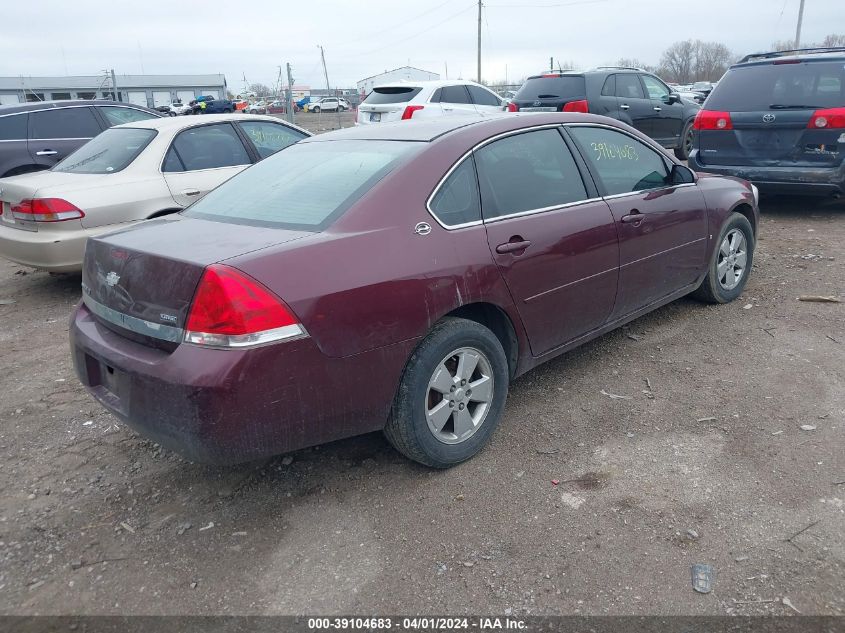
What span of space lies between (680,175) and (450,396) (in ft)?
8.47

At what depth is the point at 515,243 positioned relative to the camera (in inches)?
134

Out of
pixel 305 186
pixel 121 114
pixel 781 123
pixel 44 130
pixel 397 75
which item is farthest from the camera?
pixel 397 75

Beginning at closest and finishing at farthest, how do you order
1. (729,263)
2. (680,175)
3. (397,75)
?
(680,175)
(729,263)
(397,75)

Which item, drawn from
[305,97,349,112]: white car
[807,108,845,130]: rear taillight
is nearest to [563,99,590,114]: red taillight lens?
[807,108,845,130]: rear taillight

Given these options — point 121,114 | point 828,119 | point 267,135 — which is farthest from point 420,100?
point 828,119

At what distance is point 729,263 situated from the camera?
528cm

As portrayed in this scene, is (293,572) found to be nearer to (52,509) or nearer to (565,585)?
(565,585)

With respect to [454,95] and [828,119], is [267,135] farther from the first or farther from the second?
[454,95]

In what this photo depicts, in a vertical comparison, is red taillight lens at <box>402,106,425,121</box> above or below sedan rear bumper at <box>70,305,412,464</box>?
above

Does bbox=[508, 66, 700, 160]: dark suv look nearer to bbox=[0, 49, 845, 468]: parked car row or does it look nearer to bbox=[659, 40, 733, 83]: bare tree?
bbox=[0, 49, 845, 468]: parked car row

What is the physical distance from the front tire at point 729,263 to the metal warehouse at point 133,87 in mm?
69222

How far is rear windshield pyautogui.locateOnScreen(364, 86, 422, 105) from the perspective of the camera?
13.0 metres

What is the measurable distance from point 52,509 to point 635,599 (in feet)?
8.26

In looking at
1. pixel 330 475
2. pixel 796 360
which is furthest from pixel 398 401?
pixel 796 360
